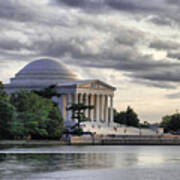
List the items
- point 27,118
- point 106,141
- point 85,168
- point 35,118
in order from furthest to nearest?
1. point 106,141
2. point 27,118
3. point 35,118
4. point 85,168

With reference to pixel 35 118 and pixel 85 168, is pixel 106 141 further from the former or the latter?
pixel 85 168

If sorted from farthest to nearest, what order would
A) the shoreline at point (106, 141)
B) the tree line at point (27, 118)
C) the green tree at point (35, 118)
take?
the green tree at point (35, 118) → the shoreline at point (106, 141) → the tree line at point (27, 118)

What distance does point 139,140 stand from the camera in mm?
183125

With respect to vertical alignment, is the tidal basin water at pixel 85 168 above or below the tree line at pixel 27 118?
below

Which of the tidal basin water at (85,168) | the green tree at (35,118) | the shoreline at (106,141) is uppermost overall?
the green tree at (35,118)

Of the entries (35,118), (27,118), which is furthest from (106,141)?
(27,118)

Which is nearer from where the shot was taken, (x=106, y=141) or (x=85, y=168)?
(x=85, y=168)

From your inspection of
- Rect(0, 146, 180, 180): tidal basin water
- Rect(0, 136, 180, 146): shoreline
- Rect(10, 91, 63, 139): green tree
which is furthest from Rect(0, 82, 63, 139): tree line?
Rect(0, 146, 180, 180): tidal basin water

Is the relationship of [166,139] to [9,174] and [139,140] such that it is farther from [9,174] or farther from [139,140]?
[9,174]

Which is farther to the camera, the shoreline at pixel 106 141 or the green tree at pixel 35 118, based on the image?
the green tree at pixel 35 118

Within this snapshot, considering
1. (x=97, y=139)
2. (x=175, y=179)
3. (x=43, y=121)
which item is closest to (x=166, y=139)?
(x=97, y=139)

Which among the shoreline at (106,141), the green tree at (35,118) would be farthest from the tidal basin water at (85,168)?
the green tree at (35,118)

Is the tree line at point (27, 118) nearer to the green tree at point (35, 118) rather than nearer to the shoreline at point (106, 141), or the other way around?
the green tree at point (35, 118)

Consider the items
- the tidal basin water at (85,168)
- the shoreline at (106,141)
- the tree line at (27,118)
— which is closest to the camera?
the tidal basin water at (85,168)
